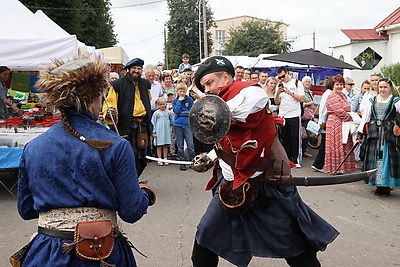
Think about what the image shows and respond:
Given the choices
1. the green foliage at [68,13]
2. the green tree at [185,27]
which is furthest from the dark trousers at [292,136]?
the green tree at [185,27]

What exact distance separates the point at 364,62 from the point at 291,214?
26.5 m

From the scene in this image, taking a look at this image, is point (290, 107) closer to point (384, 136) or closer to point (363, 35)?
point (384, 136)

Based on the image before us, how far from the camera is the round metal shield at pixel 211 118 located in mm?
2312

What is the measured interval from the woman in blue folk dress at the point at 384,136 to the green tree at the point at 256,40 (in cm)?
3033

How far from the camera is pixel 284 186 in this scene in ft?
9.01

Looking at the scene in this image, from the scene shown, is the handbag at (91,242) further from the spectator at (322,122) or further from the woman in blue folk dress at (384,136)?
the spectator at (322,122)

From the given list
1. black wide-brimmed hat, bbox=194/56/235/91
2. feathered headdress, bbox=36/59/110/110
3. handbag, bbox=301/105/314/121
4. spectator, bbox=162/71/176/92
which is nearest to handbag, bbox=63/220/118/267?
feathered headdress, bbox=36/59/110/110

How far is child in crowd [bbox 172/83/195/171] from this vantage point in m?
7.98

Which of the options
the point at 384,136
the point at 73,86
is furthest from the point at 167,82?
the point at 73,86

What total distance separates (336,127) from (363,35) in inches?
867

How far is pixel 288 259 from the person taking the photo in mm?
2760

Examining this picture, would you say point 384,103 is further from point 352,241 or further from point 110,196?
point 110,196

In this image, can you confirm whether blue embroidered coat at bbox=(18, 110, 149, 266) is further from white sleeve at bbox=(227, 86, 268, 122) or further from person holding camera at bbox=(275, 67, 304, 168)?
person holding camera at bbox=(275, 67, 304, 168)

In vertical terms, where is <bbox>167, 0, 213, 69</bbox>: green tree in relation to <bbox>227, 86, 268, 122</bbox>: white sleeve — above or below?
above
